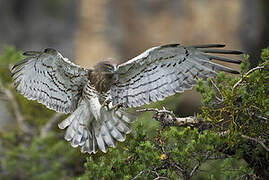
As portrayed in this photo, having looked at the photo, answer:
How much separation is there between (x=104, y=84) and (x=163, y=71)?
3.05 feet

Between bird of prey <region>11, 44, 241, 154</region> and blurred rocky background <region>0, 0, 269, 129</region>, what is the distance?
6.63m

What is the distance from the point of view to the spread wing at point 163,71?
4.27 metres

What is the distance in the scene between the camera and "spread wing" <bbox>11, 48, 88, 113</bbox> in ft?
14.9

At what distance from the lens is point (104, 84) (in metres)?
5.07

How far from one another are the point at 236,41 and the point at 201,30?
41.7 inches

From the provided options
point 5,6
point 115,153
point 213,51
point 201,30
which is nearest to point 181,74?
point 213,51

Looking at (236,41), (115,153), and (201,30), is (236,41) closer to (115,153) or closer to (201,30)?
(201,30)

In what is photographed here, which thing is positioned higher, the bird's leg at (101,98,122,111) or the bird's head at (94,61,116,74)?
the bird's head at (94,61,116,74)

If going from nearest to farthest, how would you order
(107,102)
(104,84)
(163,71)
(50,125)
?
(163,71) < (107,102) < (104,84) < (50,125)

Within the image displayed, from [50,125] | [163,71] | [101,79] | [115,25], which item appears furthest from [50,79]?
[115,25]

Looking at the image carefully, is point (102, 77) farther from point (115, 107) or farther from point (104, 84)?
point (115, 107)

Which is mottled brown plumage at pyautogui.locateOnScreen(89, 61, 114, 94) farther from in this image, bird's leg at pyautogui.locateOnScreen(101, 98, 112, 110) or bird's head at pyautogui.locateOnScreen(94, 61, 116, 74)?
bird's leg at pyautogui.locateOnScreen(101, 98, 112, 110)

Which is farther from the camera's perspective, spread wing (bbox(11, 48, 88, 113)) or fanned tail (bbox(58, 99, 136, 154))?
fanned tail (bbox(58, 99, 136, 154))

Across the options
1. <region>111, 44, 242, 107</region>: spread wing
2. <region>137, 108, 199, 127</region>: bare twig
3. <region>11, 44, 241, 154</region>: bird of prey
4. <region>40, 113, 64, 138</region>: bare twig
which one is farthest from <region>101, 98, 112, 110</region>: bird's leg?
<region>40, 113, 64, 138</region>: bare twig
